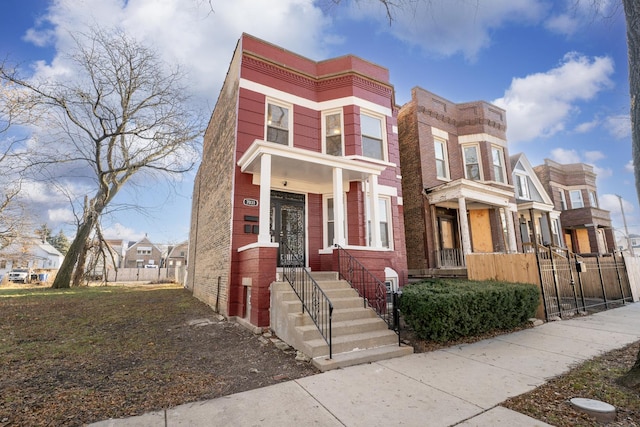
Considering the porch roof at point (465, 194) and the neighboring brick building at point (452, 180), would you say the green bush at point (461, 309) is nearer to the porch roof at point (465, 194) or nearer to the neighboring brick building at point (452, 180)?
the neighboring brick building at point (452, 180)

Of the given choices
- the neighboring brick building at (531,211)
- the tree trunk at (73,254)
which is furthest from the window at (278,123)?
the neighboring brick building at (531,211)

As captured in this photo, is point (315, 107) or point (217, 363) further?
point (315, 107)

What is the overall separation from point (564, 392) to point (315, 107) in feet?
31.0

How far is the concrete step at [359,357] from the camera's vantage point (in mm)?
4395

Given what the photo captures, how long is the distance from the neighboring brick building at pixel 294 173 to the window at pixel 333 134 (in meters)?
0.04

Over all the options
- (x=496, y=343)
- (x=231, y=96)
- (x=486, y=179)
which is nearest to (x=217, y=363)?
(x=496, y=343)

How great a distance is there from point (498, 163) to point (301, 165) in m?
12.7

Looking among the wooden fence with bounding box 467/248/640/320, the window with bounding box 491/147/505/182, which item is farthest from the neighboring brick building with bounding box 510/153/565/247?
the wooden fence with bounding box 467/248/640/320

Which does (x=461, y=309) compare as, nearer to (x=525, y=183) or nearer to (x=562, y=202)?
(x=525, y=183)

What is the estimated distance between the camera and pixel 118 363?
4.67 metres

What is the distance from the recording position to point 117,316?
778 cm

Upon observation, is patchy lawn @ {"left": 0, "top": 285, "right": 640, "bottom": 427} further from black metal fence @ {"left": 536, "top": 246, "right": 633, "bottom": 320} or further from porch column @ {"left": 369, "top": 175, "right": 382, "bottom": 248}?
black metal fence @ {"left": 536, "top": 246, "right": 633, "bottom": 320}

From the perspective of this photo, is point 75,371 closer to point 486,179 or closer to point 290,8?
point 290,8

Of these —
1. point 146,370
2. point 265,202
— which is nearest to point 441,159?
point 265,202
